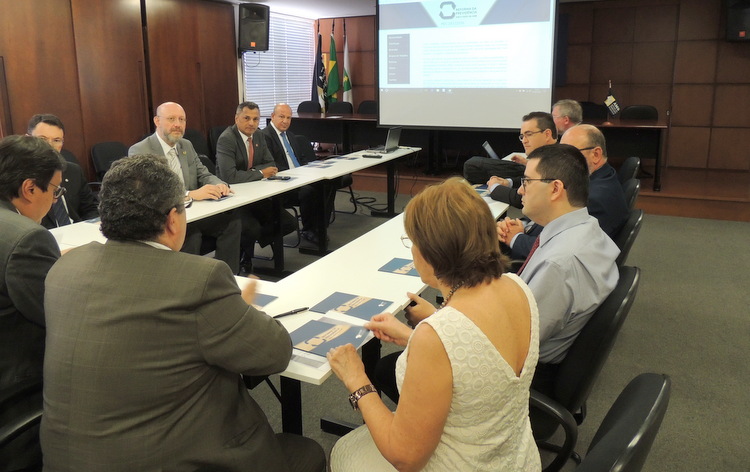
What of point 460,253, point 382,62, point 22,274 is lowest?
point 22,274

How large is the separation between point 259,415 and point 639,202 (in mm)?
5930

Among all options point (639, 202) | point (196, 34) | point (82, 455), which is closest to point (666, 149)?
point (639, 202)

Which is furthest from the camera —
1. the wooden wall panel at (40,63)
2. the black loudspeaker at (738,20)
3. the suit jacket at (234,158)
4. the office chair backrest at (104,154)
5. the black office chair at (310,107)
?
the black office chair at (310,107)

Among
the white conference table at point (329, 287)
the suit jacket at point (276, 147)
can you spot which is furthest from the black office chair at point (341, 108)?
the white conference table at point (329, 287)

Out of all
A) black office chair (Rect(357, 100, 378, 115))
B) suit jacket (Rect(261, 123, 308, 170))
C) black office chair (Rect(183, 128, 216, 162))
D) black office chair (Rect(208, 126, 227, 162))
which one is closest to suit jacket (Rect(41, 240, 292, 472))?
suit jacket (Rect(261, 123, 308, 170))

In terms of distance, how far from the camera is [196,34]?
278 inches

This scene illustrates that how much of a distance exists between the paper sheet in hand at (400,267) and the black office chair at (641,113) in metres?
5.79

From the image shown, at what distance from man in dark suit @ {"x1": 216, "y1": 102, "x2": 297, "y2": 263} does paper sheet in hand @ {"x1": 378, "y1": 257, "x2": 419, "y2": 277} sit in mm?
1986

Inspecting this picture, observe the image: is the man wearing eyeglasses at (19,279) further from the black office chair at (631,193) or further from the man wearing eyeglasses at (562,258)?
the black office chair at (631,193)

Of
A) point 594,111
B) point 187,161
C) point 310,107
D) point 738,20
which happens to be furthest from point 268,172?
point 738,20

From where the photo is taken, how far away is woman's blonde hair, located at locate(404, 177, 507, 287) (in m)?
1.20

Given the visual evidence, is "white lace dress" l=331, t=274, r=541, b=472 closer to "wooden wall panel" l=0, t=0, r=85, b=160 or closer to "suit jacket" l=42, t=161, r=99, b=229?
"suit jacket" l=42, t=161, r=99, b=229

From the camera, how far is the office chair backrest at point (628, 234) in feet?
8.58

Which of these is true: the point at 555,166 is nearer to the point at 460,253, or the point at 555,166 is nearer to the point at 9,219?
the point at 460,253
